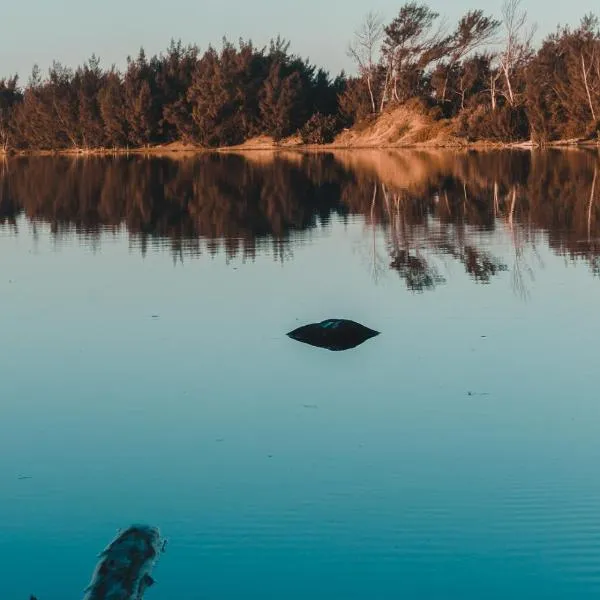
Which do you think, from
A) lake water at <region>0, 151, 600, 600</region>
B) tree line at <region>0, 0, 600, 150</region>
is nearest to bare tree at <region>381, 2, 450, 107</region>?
tree line at <region>0, 0, 600, 150</region>

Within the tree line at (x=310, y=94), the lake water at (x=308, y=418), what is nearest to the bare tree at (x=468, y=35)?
the tree line at (x=310, y=94)

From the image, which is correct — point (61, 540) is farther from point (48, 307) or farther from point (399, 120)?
point (399, 120)

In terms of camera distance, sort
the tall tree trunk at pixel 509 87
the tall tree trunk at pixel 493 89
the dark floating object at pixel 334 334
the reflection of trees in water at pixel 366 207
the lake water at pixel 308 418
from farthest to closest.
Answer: the tall tree trunk at pixel 493 89, the tall tree trunk at pixel 509 87, the reflection of trees in water at pixel 366 207, the dark floating object at pixel 334 334, the lake water at pixel 308 418

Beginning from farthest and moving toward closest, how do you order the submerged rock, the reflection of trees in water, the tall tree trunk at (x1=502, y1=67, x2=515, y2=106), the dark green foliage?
1. the dark green foliage
2. the tall tree trunk at (x1=502, y1=67, x2=515, y2=106)
3. the reflection of trees in water
4. the submerged rock

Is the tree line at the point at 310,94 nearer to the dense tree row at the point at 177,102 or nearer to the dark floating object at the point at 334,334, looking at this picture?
the dense tree row at the point at 177,102

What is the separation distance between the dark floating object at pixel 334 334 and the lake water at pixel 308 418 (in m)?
0.13

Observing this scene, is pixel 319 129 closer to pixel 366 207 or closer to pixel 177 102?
pixel 177 102

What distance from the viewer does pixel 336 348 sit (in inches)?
384

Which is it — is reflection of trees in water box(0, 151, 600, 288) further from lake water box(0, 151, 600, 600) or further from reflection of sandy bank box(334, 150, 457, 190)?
lake water box(0, 151, 600, 600)

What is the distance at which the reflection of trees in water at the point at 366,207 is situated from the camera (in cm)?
1617

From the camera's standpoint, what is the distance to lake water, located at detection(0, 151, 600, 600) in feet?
17.0

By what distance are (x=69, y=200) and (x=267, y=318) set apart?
18.2 metres

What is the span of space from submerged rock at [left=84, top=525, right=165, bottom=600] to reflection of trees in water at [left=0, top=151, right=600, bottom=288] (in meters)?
7.77

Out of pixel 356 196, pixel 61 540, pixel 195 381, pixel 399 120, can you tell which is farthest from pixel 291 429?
pixel 399 120
